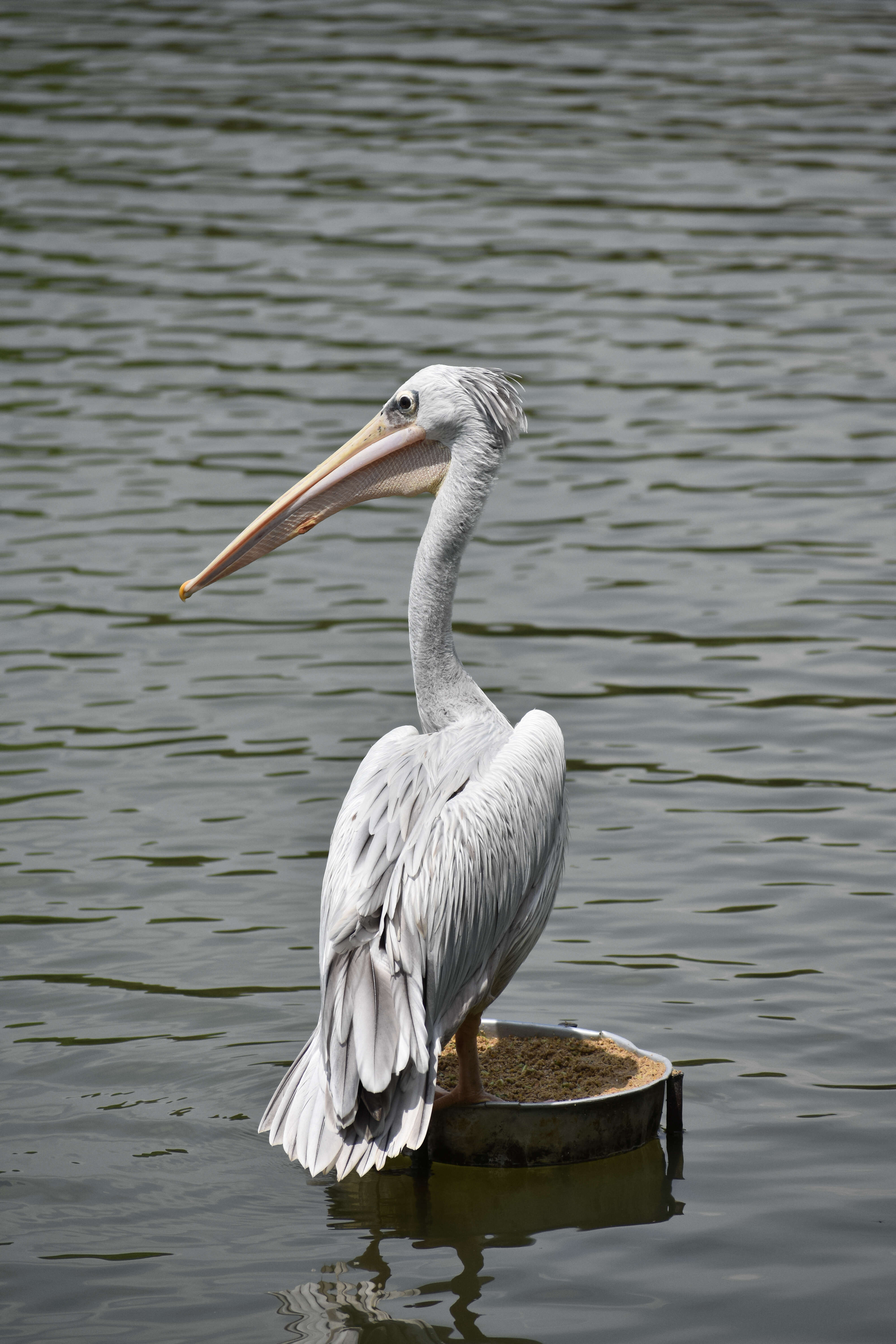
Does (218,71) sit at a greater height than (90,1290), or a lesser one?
greater

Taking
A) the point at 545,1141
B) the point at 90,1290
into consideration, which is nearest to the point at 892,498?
the point at 545,1141

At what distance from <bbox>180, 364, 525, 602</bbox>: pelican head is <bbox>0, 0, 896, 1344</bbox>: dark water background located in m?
1.24

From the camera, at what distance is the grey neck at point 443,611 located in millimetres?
4090

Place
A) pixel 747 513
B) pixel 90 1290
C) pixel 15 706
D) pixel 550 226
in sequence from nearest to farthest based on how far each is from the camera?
1. pixel 90 1290
2. pixel 15 706
3. pixel 747 513
4. pixel 550 226

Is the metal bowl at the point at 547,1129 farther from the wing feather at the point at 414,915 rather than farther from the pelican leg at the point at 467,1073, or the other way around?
the wing feather at the point at 414,915

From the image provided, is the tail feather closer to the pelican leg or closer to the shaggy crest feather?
the shaggy crest feather

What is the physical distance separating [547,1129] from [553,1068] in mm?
313

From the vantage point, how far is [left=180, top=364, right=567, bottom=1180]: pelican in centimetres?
350

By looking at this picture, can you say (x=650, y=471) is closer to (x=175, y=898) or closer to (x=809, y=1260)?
(x=175, y=898)

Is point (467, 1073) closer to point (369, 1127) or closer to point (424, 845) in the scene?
point (369, 1127)

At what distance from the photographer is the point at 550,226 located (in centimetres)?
1279

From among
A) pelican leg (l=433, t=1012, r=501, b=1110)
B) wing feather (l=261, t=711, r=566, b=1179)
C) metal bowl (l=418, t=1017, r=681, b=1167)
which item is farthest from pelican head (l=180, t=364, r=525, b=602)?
metal bowl (l=418, t=1017, r=681, b=1167)

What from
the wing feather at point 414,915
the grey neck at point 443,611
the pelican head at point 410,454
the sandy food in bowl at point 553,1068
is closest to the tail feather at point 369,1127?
the wing feather at point 414,915

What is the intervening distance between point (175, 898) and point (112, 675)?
68.6 inches
